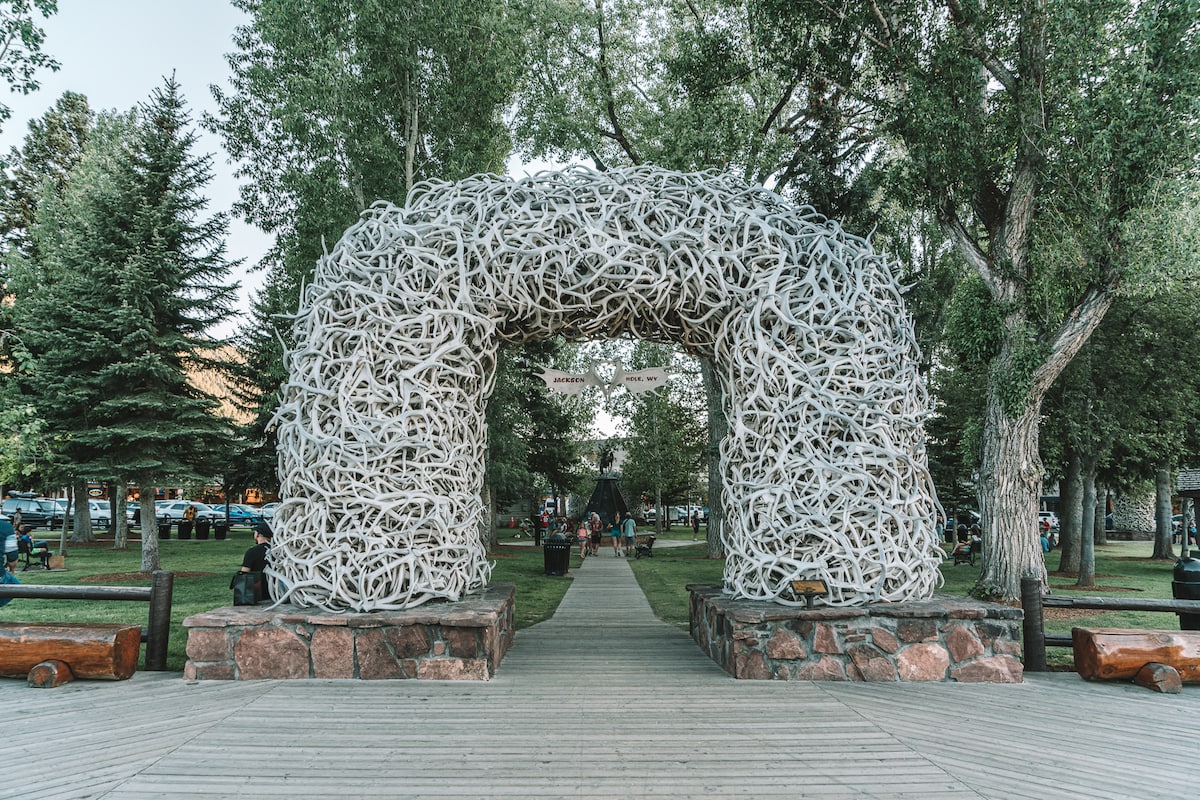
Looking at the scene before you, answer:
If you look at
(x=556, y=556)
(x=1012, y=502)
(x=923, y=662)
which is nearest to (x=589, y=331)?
(x=923, y=662)

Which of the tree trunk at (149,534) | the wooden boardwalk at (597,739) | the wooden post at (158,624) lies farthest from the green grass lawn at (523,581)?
the wooden boardwalk at (597,739)

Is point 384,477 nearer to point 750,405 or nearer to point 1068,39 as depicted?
point 750,405

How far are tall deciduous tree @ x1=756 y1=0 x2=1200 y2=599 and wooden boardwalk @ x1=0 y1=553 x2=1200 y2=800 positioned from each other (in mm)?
5472

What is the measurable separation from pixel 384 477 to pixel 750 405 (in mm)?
3310

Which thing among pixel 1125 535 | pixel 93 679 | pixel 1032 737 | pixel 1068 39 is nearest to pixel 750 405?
pixel 1032 737

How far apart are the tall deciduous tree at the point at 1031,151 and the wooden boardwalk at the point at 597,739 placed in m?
5.47

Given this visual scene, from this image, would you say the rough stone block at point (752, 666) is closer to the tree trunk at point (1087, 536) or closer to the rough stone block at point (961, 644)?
the rough stone block at point (961, 644)

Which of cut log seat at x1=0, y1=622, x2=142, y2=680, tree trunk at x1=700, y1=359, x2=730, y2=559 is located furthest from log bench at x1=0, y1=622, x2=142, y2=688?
tree trunk at x1=700, y1=359, x2=730, y2=559

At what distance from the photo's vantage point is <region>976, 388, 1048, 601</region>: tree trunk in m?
10.4

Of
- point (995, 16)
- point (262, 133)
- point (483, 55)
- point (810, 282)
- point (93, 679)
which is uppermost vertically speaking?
point (483, 55)

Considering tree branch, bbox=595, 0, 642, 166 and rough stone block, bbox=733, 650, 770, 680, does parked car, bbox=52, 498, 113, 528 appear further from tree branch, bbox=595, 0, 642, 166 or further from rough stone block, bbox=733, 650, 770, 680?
rough stone block, bbox=733, 650, 770, 680

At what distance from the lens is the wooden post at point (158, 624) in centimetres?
→ 596

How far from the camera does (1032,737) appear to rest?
4445 mm

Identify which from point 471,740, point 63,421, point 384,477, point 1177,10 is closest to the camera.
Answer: point 471,740
